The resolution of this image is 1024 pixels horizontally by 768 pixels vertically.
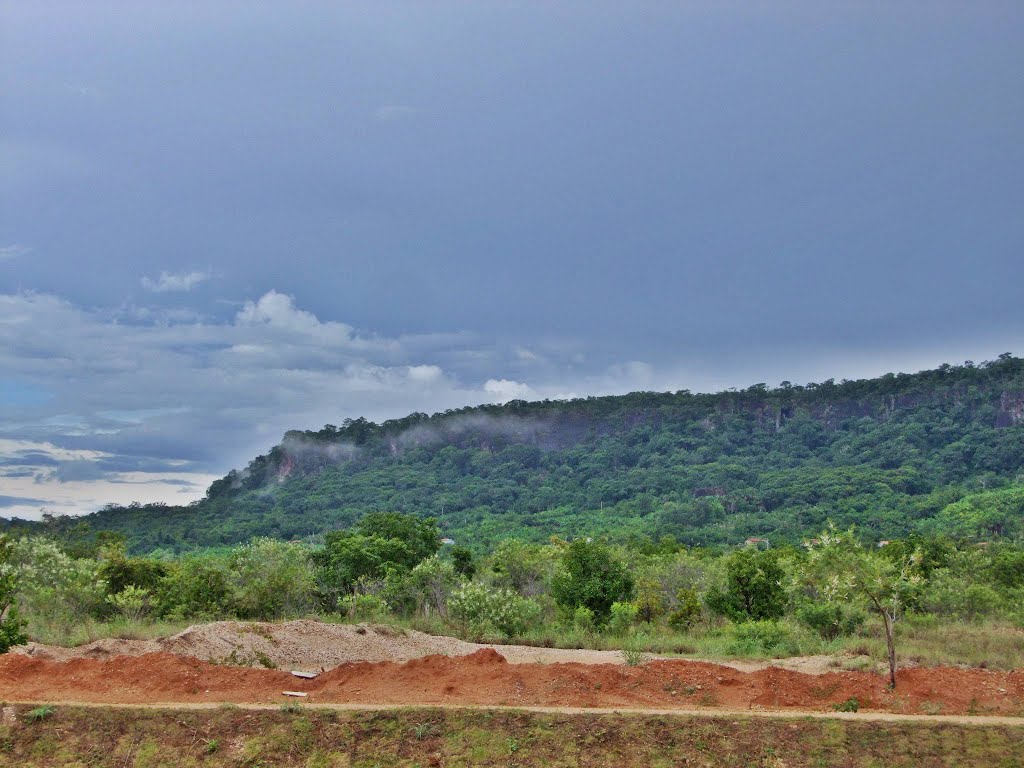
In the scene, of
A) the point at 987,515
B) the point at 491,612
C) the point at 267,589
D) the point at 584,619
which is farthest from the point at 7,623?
the point at 987,515

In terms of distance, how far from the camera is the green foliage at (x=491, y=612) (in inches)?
820

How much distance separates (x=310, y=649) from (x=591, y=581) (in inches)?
401

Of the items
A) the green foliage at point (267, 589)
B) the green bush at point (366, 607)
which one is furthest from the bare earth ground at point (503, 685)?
the green bush at point (366, 607)

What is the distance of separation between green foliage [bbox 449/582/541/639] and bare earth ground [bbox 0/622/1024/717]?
19.8 ft

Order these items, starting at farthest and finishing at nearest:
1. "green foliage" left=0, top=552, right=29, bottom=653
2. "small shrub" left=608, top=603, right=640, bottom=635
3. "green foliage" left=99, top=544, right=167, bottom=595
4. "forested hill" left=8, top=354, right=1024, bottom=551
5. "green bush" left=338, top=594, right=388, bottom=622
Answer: "forested hill" left=8, top=354, right=1024, bottom=551, "green foliage" left=99, top=544, right=167, bottom=595, "green bush" left=338, top=594, right=388, bottom=622, "small shrub" left=608, top=603, right=640, bottom=635, "green foliage" left=0, top=552, right=29, bottom=653

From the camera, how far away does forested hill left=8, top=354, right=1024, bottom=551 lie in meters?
78.6

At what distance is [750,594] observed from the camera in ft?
81.8

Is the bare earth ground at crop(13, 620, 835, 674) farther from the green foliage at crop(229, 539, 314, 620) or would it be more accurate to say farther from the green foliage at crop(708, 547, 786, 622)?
the green foliage at crop(708, 547, 786, 622)

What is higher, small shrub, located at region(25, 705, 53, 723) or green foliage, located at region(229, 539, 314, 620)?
green foliage, located at region(229, 539, 314, 620)

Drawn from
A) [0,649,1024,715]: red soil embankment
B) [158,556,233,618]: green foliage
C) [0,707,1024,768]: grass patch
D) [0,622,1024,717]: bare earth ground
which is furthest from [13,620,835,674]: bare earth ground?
[158,556,233,618]: green foliage

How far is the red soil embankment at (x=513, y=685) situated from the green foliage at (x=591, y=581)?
33.5ft

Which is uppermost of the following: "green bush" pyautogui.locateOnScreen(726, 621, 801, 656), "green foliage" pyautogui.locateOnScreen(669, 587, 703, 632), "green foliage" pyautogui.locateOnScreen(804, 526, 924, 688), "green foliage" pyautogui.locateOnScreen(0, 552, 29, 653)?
"green foliage" pyautogui.locateOnScreen(804, 526, 924, 688)

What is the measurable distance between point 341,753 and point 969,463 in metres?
96.7

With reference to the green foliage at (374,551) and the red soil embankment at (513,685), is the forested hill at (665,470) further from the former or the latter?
the red soil embankment at (513,685)
